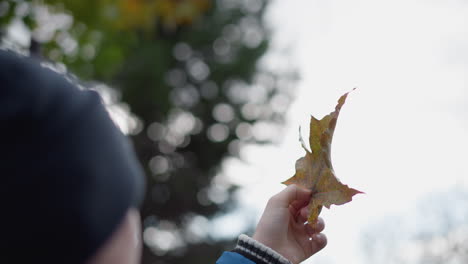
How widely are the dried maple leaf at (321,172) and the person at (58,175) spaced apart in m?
0.53

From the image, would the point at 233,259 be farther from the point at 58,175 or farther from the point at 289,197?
the point at 58,175

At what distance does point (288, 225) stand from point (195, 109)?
34.0 feet

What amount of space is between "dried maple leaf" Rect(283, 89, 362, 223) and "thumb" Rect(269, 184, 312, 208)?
2 cm

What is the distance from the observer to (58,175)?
52cm

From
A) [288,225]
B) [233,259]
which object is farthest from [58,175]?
[288,225]

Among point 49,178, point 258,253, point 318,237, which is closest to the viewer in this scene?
point 49,178

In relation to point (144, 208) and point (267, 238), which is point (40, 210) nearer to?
point (267, 238)

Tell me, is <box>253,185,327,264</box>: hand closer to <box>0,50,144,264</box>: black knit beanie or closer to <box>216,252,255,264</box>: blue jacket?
<box>216,252,255,264</box>: blue jacket

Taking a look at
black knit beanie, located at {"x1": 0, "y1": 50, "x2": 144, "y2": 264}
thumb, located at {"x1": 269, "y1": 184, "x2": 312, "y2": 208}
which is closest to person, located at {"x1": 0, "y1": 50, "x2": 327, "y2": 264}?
black knit beanie, located at {"x1": 0, "y1": 50, "x2": 144, "y2": 264}

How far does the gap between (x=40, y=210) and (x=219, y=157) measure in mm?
10940

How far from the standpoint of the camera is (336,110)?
101 centimetres

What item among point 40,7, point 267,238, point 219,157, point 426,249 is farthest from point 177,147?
point 267,238

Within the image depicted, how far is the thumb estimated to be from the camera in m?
1.10

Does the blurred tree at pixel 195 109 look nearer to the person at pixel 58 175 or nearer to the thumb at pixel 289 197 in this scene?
the thumb at pixel 289 197
